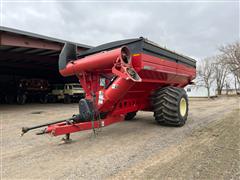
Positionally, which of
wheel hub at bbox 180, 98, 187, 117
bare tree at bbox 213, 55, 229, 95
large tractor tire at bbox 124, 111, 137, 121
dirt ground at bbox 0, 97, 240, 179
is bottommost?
dirt ground at bbox 0, 97, 240, 179

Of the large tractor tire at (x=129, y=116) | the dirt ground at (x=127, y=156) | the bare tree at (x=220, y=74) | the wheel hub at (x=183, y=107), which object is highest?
the bare tree at (x=220, y=74)

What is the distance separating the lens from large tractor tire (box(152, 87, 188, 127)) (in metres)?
4.97

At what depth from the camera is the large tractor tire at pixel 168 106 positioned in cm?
497

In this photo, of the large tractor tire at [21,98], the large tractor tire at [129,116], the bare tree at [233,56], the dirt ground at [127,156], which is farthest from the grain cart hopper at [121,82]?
the bare tree at [233,56]

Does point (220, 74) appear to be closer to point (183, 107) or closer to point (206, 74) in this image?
point (206, 74)

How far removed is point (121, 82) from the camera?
150 inches

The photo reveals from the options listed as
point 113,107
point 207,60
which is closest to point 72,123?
point 113,107

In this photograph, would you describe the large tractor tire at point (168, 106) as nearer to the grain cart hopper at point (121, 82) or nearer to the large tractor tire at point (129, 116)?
the grain cart hopper at point (121, 82)

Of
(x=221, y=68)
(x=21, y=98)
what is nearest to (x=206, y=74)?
(x=221, y=68)

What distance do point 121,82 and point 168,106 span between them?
1.80m

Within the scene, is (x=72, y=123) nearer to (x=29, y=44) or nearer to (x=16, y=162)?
(x=16, y=162)

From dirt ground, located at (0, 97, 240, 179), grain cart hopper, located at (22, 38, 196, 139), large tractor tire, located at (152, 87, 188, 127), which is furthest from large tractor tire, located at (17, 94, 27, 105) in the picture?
large tractor tire, located at (152, 87, 188, 127)

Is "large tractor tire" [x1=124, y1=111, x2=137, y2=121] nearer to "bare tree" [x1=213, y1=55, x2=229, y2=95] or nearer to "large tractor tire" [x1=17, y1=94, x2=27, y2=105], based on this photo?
"large tractor tire" [x1=17, y1=94, x2=27, y2=105]

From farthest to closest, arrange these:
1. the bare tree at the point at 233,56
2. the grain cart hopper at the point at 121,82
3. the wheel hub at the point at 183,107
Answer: the bare tree at the point at 233,56
the wheel hub at the point at 183,107
the grain cart hopper at the point at 121,82
